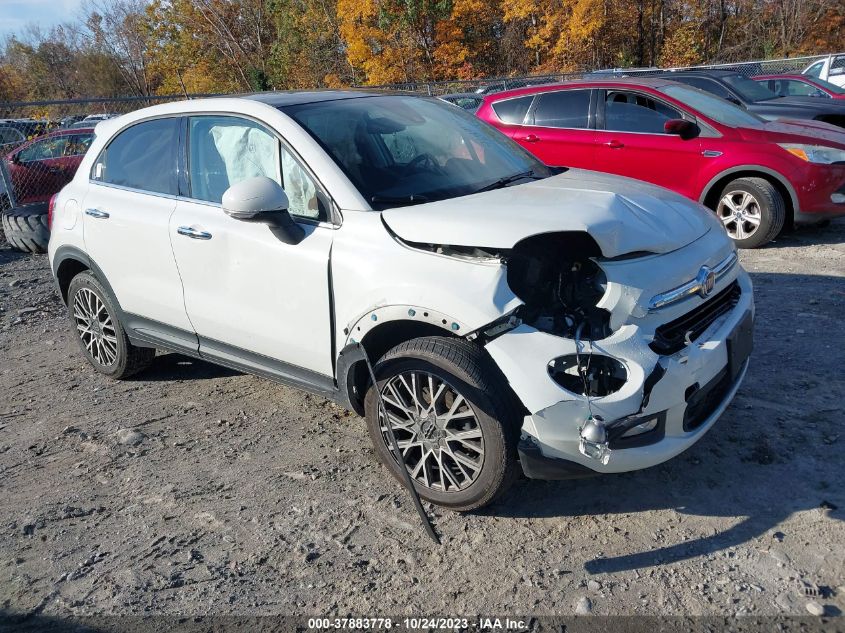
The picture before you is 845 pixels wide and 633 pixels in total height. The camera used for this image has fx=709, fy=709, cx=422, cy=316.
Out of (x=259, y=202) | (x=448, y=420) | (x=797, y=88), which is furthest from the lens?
(x=797, y=88)

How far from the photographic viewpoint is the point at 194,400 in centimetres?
477

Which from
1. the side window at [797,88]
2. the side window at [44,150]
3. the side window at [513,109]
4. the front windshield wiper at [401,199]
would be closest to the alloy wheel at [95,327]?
the front windshield wiper at [401,199]

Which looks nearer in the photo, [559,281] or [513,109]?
[559,281]

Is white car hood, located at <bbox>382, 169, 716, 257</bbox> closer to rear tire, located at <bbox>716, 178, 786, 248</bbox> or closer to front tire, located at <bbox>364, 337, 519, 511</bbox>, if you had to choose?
front tire, located at <bbox>364, 337, 519, 511</bbox>

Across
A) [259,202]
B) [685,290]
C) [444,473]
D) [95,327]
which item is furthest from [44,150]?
[685,290]

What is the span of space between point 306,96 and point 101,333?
2.35 meters

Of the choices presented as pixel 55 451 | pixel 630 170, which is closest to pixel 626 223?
pixel 55 451

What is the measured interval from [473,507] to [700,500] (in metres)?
1.04

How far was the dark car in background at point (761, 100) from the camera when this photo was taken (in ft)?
35.7

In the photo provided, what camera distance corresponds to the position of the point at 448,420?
311cm

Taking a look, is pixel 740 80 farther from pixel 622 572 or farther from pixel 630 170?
pixel 622 572

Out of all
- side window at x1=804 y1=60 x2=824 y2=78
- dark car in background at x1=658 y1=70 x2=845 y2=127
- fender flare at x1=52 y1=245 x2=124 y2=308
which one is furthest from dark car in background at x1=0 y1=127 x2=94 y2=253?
side window at x1=804 y1=60 x2=824 y2=78

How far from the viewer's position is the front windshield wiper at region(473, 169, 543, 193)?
372 centimetres

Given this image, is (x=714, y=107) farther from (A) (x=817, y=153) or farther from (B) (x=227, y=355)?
(B) (x=227, y=355)
